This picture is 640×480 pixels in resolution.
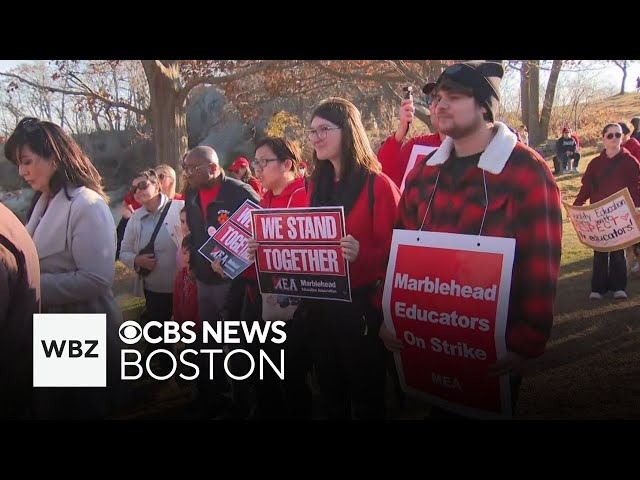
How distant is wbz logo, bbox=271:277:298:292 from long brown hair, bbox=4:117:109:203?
942 mm

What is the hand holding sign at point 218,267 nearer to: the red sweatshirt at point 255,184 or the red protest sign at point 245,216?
the red protest sign at point 245,216

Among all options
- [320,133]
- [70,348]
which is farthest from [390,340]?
[70,348]

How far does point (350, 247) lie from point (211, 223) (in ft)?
2.72

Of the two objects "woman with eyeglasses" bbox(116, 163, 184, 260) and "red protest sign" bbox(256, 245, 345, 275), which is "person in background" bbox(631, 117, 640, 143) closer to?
"red protest sign" bbox(256, 245, 345, 275)

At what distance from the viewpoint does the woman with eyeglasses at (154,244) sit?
141 inches

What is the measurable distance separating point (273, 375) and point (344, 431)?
0.48m

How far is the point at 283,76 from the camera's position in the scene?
351cm

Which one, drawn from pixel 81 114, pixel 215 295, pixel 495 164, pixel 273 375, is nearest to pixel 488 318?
pixel 495 164

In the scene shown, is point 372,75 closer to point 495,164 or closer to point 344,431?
point 495,164

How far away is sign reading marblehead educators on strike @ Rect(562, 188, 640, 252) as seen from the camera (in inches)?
136

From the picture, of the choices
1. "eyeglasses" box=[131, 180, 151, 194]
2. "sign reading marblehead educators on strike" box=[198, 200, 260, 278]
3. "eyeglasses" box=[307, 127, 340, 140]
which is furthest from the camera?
"eyeglasses" box=[131, 180, 151, 194]

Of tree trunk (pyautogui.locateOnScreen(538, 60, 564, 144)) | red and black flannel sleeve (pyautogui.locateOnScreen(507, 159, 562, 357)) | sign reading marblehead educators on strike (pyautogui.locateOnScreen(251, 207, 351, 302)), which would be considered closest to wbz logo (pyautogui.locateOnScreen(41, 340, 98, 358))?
sign reading marblehead educators on strike (pyautogui.locateOnScreen(251, 207, 351, 302))

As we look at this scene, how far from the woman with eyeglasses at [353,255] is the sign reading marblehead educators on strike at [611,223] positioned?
1.07m

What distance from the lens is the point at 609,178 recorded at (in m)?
3.48
